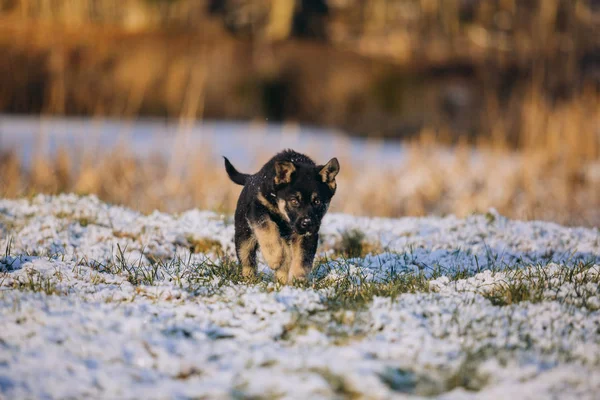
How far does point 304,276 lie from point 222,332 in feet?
4.15

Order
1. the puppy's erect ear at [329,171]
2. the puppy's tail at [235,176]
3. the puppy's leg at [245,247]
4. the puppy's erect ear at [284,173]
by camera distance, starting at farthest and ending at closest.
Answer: the puppy's tail at [235,176] < the puppy's leg at [245,247] < the puppy's erect ear at [329,171] < the puppy's erect ear at [284,173]

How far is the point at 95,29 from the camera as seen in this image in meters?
15.8

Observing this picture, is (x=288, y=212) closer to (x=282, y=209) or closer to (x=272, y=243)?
(x=282, y=209)

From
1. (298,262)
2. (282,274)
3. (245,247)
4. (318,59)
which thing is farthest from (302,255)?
(318,59)

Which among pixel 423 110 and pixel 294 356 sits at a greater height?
pixel 423 110

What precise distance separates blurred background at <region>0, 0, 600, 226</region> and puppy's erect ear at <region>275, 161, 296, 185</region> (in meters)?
5.38

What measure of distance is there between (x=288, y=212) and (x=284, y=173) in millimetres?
303

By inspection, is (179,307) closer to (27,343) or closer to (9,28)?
(27,343)

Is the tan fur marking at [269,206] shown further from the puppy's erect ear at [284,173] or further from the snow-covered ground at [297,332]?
the snow-covered ground at [297,332]

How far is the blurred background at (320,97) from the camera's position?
1125 centimetres

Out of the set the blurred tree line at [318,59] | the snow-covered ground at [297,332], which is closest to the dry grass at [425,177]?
the blurred tree line at [318,59]

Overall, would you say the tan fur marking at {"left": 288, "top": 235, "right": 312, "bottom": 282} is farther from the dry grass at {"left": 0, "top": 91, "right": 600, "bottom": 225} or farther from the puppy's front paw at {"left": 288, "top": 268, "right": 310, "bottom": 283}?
the dry grass at {"left": 0, "top": 91, "right": 600, "bottom": 225}

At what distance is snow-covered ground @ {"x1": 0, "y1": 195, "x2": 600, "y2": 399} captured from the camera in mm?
3152

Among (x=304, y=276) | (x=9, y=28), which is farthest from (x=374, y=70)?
(x=304, y=276)
